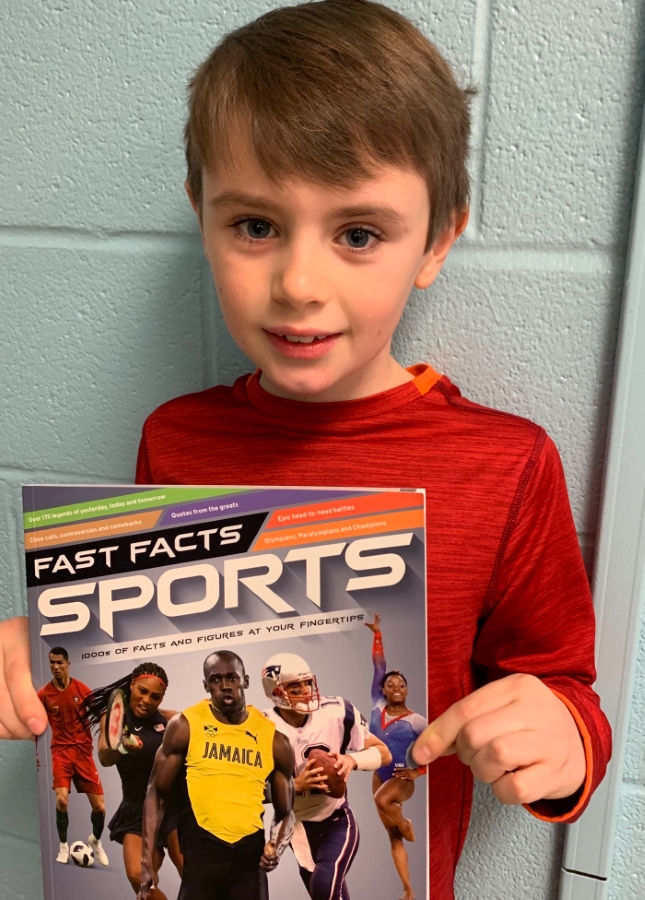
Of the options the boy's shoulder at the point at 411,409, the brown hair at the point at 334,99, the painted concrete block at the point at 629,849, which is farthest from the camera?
the painted concrete block at the point at 629,849

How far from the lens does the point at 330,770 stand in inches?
19.8

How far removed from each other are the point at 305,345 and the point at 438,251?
0.14m

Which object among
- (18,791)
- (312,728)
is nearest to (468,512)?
(312,728)

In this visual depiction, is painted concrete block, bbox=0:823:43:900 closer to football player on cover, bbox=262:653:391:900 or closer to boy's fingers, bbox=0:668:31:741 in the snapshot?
boy's fingers, bbox=0:668:31:741

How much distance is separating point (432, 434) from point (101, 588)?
282mm

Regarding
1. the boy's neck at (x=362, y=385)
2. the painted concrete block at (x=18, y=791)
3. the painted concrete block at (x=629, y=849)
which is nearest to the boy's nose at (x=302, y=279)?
the boy's neck at (x=362, y=385)

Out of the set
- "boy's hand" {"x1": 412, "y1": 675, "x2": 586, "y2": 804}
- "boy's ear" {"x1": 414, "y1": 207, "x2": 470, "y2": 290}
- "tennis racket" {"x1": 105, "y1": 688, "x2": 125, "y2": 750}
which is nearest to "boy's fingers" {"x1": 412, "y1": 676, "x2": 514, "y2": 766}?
"boy's hand" {"x1": 412, "y1": 675, "x2": 586, "y2": 804}

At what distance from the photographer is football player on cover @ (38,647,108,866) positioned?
0.53 m

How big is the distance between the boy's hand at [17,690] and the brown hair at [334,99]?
407mm

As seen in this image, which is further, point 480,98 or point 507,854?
point 507,854

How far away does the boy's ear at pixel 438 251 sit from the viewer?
1.88 ft

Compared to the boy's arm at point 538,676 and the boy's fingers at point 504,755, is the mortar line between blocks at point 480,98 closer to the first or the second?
the boy's arm at point 538,676

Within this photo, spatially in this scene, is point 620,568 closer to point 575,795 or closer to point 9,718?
point 575,795

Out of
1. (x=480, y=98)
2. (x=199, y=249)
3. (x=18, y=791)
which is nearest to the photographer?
(x=480, y=98)
